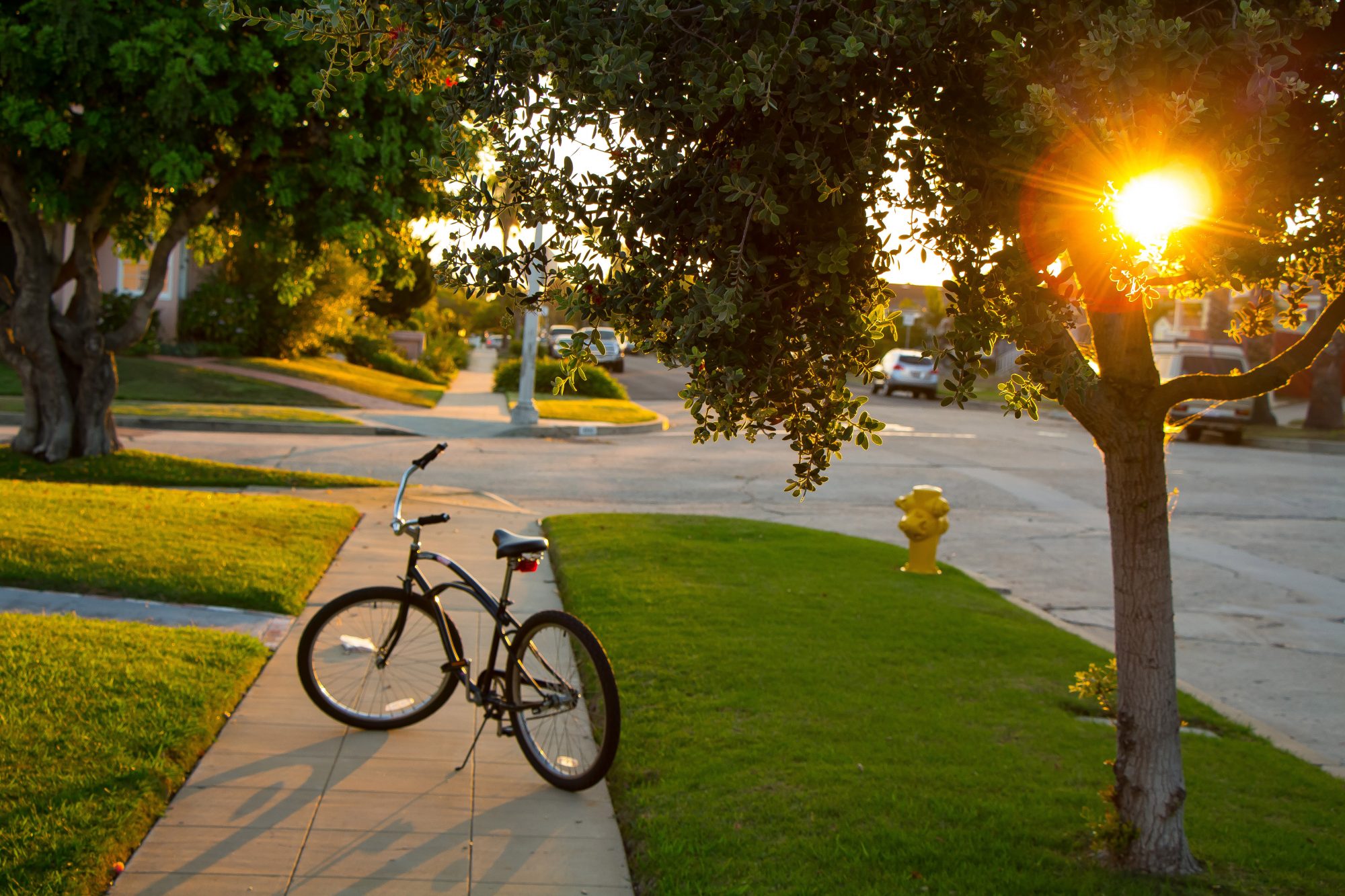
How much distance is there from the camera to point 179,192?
1349 centimetres

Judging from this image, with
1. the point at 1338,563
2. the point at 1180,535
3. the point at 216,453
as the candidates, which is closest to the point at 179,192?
the point at 216,453

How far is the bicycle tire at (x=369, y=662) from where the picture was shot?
5.75 m

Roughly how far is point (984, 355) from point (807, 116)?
3.58 ft

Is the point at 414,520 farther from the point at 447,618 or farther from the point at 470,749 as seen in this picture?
the point at 470,749

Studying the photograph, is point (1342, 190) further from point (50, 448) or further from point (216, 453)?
point (216, 453)

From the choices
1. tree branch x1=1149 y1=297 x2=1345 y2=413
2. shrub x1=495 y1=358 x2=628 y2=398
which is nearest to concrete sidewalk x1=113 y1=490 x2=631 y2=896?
tree branch x1=1149 y1=297 x2=1345 y2=413

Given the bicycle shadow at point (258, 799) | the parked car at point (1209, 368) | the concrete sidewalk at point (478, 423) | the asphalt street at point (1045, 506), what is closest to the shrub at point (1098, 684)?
the asphalt street at point (1045, 506)

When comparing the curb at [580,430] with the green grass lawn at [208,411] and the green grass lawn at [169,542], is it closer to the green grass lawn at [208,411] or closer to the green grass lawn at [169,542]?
the green grass lawn at [208,411]

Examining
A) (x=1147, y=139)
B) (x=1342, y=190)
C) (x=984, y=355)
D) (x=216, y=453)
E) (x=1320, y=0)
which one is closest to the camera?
(x=1147, y=139)

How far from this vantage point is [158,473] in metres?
13.4

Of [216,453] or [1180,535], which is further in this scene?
[216,453]

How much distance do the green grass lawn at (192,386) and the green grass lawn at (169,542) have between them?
11231 millimetres

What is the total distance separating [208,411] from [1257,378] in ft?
62.3

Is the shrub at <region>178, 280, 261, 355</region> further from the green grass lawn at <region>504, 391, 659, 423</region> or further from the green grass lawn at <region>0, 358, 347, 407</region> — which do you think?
the green grass lawn at <region>504, 391, 659, 423</region>
